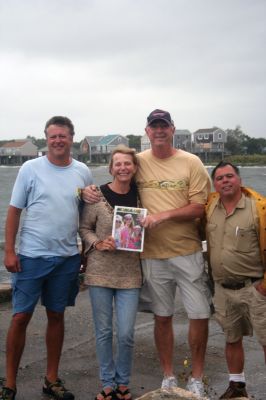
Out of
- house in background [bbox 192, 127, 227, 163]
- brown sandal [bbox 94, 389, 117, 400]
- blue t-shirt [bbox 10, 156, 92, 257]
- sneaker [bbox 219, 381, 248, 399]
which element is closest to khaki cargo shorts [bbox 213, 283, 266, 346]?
sneaker [bbox 219, 381, 248, 399]

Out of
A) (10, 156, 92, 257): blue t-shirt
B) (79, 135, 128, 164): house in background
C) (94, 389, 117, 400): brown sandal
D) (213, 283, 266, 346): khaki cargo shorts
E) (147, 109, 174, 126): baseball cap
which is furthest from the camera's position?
(79, 135, 128, 164): house in background

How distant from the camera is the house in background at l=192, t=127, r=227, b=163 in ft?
421

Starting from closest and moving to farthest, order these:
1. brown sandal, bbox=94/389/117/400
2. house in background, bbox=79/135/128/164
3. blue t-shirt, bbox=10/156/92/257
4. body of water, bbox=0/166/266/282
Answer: brown sandal, bbox=94/389/117/400, blue t-shirt, bbox=10/156/92/257, body of water, bbox=0/166/266/282, house in background, bbox=79/135/128/164

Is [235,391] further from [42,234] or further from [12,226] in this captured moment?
[12,226]

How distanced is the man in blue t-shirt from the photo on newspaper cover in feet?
1.36

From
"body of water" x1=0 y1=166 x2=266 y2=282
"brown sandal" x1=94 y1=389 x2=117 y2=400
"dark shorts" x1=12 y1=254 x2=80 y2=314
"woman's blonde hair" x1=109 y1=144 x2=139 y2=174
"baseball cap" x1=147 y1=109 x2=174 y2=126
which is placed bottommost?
"body of water" x1=0 y1=166 x2=266 y2=282

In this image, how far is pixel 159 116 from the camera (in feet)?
15.7

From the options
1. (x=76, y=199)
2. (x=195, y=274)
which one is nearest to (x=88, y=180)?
(x=76, y=199)

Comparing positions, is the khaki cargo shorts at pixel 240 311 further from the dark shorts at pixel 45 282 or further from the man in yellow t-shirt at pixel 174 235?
the dark shorts at pixel 45 282

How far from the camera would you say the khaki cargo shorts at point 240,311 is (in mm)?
4457

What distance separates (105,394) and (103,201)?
158 centimetres

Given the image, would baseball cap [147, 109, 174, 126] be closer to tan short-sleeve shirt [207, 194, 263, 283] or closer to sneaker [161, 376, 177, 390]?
A: tan short-sleeve shirt [207, 194, 263, 283]

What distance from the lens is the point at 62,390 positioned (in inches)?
188

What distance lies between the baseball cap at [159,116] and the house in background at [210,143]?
120952mm
